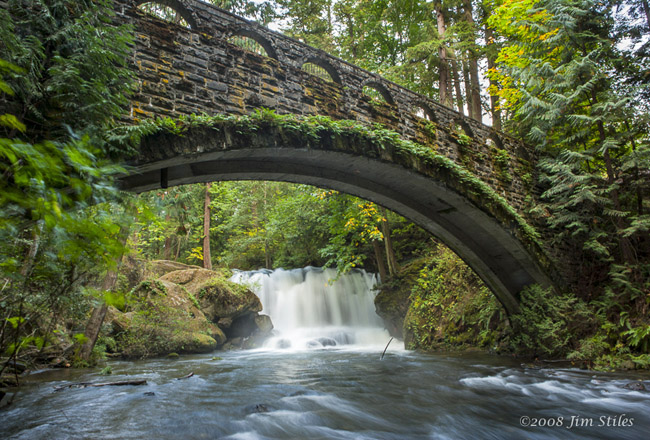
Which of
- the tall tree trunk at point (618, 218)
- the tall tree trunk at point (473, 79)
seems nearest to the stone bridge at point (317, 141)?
the tall tree trunk at point (618, 218)

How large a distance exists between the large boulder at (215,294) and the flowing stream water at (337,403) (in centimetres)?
430

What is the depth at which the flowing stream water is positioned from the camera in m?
3.40

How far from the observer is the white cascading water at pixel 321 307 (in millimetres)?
13688

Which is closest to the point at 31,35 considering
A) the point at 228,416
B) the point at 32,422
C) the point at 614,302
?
the point at 32,422

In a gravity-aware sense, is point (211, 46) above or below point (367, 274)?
above

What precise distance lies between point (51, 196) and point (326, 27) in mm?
16698

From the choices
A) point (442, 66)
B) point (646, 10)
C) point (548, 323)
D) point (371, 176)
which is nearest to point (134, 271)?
point (371, 176)

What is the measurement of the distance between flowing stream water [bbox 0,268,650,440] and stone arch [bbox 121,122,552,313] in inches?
87.0

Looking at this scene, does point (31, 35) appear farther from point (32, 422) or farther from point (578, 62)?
point (578, 62)

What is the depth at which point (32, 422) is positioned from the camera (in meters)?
3.43

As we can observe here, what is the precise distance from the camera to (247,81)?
520 cm

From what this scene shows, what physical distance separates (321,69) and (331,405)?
5.05 meters

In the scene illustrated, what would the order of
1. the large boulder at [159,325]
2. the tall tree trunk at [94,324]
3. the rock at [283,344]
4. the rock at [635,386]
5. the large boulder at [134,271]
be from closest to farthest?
the rock at [635,386] < the tall tree trunk at [94,324] < the large boulder at [159,325] < the large boulder at [134,271] < the rock at [283,344]

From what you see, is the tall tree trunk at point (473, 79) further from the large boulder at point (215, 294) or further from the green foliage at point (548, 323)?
the large boulder at point (215, 294)
